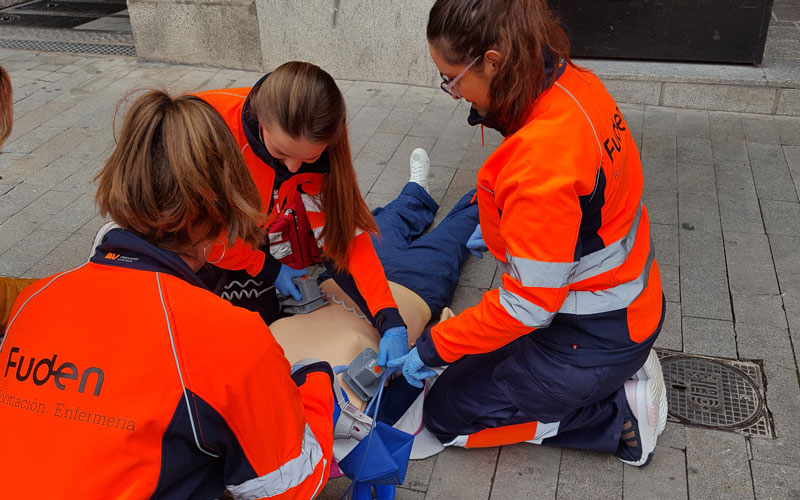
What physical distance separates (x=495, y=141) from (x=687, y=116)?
4.64 feet

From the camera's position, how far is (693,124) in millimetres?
4922

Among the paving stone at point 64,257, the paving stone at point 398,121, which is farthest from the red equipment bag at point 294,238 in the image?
the paving stone at point 398,121

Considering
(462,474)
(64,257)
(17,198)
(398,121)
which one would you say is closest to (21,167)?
(17,198)

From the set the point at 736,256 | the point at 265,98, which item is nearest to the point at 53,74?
the point at 265,98

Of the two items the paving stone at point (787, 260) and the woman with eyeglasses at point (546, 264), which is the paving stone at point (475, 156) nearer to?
the paving stone at point (787, 260)

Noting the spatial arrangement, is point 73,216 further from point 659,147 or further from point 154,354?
point 659,147

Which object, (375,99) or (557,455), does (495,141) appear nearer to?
(375,99)

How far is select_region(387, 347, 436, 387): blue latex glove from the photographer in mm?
2311

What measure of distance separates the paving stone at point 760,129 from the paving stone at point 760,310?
1863 mm

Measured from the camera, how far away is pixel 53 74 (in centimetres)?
611

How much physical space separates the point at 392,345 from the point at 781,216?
2.51m

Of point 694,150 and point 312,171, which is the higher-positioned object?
point 312,171

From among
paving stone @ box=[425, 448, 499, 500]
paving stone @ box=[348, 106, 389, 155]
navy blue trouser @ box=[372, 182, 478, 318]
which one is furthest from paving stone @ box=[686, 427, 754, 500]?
paving stone @ box=[348, 106, 389, 155]

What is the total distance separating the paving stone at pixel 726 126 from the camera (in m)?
4.72
